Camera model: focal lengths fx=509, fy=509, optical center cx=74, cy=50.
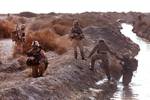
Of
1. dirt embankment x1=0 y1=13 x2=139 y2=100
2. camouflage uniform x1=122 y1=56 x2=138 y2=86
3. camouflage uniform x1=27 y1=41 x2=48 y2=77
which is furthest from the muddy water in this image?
camouflage uniform x1=27 y1=41 x2=48 y2=77

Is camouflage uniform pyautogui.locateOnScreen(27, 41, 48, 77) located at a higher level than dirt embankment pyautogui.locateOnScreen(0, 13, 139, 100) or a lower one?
higher

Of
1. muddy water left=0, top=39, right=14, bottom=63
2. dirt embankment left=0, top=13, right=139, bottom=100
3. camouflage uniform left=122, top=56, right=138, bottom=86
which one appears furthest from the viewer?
muddy water left=0, top=39, right=14, bottom=63

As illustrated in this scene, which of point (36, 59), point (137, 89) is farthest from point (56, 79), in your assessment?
point (137, 89)

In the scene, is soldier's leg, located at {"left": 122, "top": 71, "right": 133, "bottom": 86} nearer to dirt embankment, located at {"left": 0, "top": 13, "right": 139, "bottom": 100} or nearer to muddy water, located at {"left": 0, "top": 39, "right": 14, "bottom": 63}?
dirt embankment, located at {"left": 0, "top": 13, "right": 139, "bottom": 100}

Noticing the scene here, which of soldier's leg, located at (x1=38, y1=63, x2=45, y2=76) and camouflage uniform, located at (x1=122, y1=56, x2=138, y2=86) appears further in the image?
camouflage uniform, located at (x1=122, y1=56, x2=138, y2=86)

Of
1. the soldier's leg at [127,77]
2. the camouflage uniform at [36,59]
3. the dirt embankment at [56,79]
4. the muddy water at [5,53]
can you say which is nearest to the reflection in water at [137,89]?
the soldier's leg at [127,77]

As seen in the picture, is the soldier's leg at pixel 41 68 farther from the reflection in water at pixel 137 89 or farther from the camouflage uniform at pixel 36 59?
the reflection in water at pixel 137 89

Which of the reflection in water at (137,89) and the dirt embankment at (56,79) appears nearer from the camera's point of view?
the dirt embankment at (56,79)

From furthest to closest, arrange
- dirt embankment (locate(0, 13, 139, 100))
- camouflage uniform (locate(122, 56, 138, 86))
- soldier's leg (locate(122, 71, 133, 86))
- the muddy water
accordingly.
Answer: the muddy water → soldier's leg (locate(122, 71, 133, 86)) → camouflage uniform (locate(122, 56, 138, 86)) → dirt embankment (locate(0, 13, 139, 100))

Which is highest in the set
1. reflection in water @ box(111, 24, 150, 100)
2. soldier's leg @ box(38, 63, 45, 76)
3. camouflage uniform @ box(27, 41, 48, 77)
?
camouflage uniform @ box(27, 41, 48, 77)

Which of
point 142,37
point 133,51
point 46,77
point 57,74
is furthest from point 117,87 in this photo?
point 142,37

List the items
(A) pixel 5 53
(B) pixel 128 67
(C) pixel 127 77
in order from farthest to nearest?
(A) pixel 5 53
(C) pixel 127 77
(B) pixel 128 67

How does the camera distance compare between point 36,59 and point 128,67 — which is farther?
point 128,67

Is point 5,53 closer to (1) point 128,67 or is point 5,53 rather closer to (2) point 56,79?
(1) point 128,67
